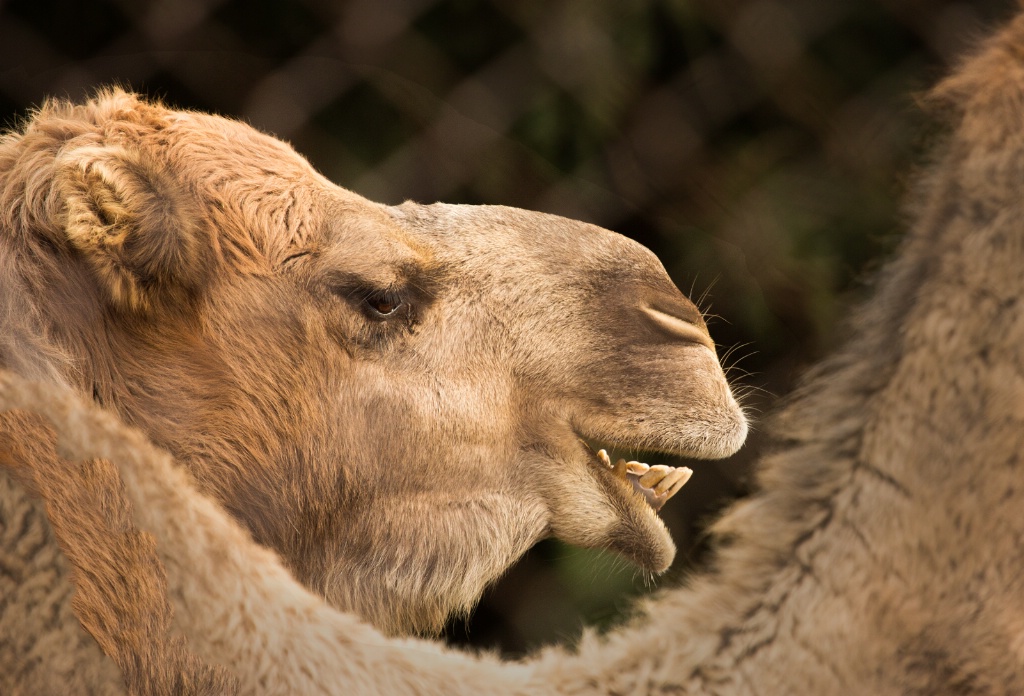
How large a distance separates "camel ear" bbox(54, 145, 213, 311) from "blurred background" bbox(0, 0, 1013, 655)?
43.1 inches

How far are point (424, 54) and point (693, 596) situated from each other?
2250 millimetres

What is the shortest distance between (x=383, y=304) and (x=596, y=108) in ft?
4.57

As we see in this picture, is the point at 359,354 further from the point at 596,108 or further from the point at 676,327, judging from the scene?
the point at 596,108

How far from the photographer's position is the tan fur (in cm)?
152

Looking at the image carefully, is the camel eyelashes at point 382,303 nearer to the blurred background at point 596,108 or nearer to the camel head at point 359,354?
the camel head at point 359,354

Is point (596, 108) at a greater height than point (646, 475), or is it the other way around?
point (596, 108)

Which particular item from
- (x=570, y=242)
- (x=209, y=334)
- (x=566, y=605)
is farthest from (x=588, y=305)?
(x=566, y=605)

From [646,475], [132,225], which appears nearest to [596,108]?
[646,475]

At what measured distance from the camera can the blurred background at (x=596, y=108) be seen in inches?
108

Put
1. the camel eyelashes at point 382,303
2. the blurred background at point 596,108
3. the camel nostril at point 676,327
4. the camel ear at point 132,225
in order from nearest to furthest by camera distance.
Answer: the camel ear at point 132,225 → the camel eyelashes at point 382,303 → the camel nostril at point 676,327 → the blurred background at point 596,108

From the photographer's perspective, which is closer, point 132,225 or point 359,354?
point 132,225

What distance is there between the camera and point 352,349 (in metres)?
1.66

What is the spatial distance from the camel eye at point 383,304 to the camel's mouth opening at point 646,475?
38 centimetres

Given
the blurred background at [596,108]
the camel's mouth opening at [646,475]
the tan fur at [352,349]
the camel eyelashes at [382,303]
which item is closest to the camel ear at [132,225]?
the tan fur at [352,349]
